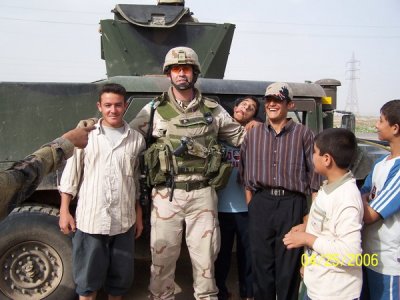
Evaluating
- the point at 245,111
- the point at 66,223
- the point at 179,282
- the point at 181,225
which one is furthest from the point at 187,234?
the point at 179,282

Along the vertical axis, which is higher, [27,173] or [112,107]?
[112,107]

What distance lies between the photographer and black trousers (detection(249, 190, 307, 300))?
105 inches

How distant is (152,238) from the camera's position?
9.43 ft

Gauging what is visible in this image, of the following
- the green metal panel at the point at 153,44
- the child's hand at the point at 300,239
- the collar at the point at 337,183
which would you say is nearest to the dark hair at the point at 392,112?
the collar at the point at 337,183

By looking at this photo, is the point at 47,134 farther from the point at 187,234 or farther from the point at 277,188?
the point at 277,188

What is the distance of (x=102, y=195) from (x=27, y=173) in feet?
4.09

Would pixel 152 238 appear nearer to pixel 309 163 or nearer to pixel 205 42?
pixel 309 163

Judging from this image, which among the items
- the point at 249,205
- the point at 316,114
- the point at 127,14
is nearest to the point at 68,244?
the point at 249,205

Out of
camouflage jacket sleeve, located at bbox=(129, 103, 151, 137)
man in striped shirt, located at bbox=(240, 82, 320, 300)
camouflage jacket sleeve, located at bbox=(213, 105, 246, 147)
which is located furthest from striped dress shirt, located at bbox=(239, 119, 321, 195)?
camouflage jacket sleeve, located at bbox=(129, 103, 151, 137)

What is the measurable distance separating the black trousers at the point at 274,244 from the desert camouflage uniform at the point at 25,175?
1453 millimetres

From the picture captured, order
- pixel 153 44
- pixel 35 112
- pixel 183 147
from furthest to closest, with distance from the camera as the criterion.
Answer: pixel 153 44 < pixel 35 112 < pixel 183 147

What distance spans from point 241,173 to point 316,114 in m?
1.11

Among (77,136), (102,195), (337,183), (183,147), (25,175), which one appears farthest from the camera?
(183,147)

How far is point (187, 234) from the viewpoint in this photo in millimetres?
2932
